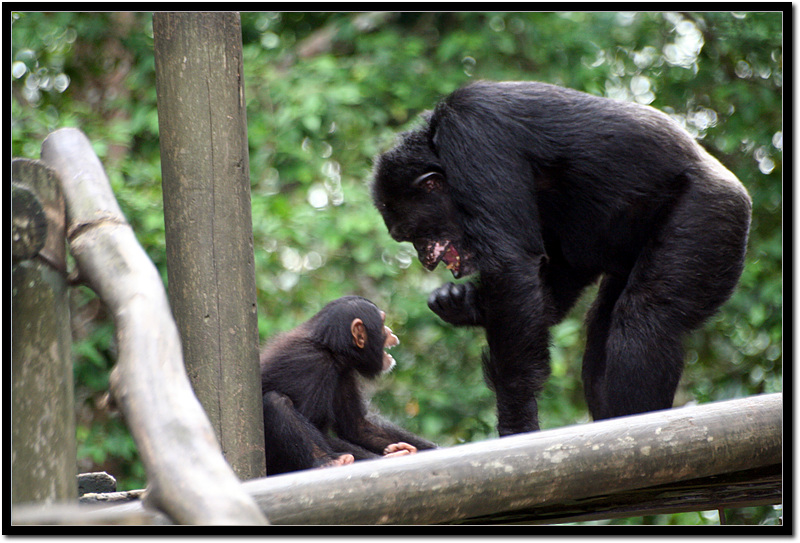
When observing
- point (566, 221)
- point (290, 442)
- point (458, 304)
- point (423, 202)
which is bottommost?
point (290, 442)

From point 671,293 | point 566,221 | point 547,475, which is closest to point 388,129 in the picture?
point 566,221

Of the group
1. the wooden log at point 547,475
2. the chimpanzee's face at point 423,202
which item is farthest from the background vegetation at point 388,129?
the wooden log at point 547,475

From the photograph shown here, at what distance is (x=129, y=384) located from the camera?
5.16 ft

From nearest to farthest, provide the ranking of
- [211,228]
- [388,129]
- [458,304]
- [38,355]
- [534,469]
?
[38,355]
[534,469]
[211,228]
[458,304]
[388,129]

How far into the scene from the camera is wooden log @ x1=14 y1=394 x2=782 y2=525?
1.73 metres

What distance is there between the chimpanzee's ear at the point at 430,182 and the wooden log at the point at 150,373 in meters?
1.51

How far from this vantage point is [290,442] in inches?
114

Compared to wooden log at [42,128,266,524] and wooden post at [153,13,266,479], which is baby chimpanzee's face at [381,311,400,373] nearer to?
wooden post at [153,13,266,479]

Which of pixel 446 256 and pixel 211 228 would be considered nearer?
pixel 211 228

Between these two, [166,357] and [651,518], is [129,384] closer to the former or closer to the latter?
[166,357]

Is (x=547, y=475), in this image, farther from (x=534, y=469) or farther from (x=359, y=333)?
(x=359, y=333)

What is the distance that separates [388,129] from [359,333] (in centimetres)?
302

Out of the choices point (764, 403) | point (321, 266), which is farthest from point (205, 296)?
point (321, 266)

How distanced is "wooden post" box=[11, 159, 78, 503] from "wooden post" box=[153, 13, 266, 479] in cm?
66
